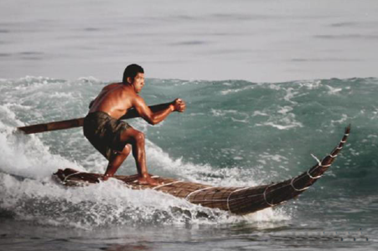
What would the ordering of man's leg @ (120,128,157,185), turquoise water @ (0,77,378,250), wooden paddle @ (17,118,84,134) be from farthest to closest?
wooden paddle @ (17,118,84,134), man's leg @ (120,128,157,185), turquoise water @ (0,77,378,250)

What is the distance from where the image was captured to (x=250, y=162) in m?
8.04

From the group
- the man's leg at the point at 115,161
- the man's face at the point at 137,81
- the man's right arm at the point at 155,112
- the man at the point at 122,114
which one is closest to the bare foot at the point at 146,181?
the man at the point at 122,114

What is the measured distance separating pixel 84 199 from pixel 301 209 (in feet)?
5.04

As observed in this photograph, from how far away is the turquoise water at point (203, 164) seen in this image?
4.28 m

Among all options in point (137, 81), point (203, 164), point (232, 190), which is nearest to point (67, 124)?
point (137, 81)

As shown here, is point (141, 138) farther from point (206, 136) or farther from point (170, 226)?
point (206, 136)

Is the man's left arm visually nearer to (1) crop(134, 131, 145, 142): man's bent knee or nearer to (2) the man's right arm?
(2) the man's right arm

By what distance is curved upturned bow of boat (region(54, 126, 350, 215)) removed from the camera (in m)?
4.35

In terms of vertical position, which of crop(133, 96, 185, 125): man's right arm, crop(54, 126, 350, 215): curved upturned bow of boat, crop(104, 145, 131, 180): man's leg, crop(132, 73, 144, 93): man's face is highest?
crop(132, 73, 144, 93): man's face

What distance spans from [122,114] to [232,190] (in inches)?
31.1

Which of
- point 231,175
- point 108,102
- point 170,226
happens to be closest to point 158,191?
point 170,226

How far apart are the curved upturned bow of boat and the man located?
10cm

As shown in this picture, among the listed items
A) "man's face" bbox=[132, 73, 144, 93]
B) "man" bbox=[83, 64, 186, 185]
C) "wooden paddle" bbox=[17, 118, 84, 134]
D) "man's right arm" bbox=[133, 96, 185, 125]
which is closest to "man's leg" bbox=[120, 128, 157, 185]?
"man" bbox=[83, 64, 186, 185]

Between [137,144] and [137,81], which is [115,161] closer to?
[137,144]
